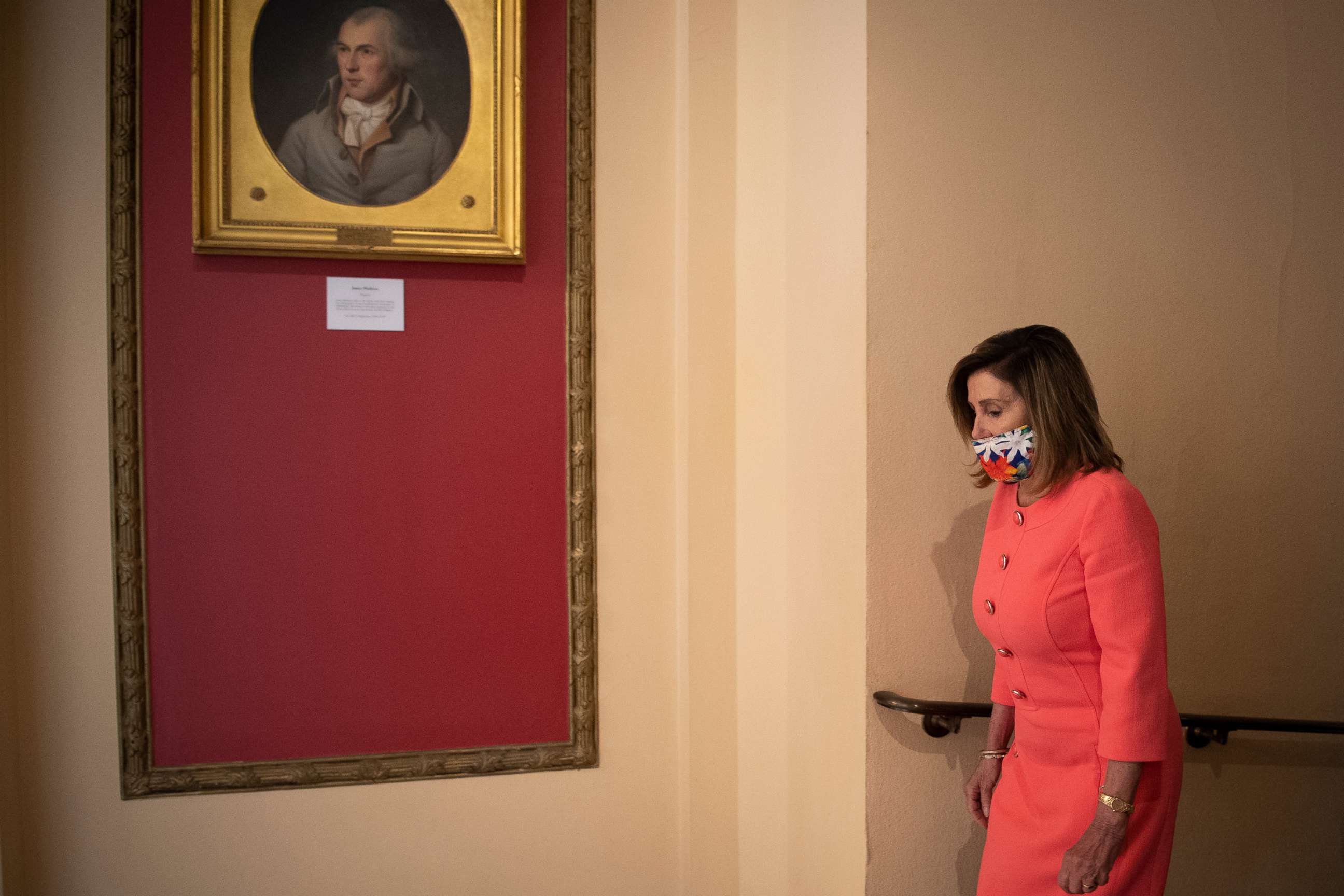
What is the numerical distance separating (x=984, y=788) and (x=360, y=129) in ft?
7.69

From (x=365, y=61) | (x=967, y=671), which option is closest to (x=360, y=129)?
(x=365, y=61)

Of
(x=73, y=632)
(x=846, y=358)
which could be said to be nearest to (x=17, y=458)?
(x=73, y=632)

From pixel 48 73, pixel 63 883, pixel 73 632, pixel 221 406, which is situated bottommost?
pixel 63 883

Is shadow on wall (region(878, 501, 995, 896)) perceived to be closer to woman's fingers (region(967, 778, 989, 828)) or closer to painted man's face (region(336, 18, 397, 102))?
woman's fingers (region(967, 778, 989, 828))

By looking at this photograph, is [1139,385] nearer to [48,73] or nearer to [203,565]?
[203,565]

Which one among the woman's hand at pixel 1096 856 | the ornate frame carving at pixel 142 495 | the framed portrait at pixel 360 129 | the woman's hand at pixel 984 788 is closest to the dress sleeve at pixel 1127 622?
the woman's hand at pixel 1096 856

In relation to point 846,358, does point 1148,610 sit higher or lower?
lower

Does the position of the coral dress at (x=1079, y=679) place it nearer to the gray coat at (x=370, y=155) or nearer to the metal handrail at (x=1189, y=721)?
the metal handrail at (x=1189, y=721)

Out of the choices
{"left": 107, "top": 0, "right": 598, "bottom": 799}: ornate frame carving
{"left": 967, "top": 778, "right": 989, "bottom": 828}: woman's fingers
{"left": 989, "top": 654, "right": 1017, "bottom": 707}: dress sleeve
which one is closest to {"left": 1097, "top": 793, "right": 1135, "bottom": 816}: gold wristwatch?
{"left": 989, "top": 654, "right": 1017, "bottom": 707}: dress sleeve

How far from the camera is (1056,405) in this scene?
151 cm

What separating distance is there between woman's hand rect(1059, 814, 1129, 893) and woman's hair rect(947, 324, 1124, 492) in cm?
58

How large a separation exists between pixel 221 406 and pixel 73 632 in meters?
0.74

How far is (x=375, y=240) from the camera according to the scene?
2438 mm

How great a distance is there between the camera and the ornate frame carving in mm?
2357
